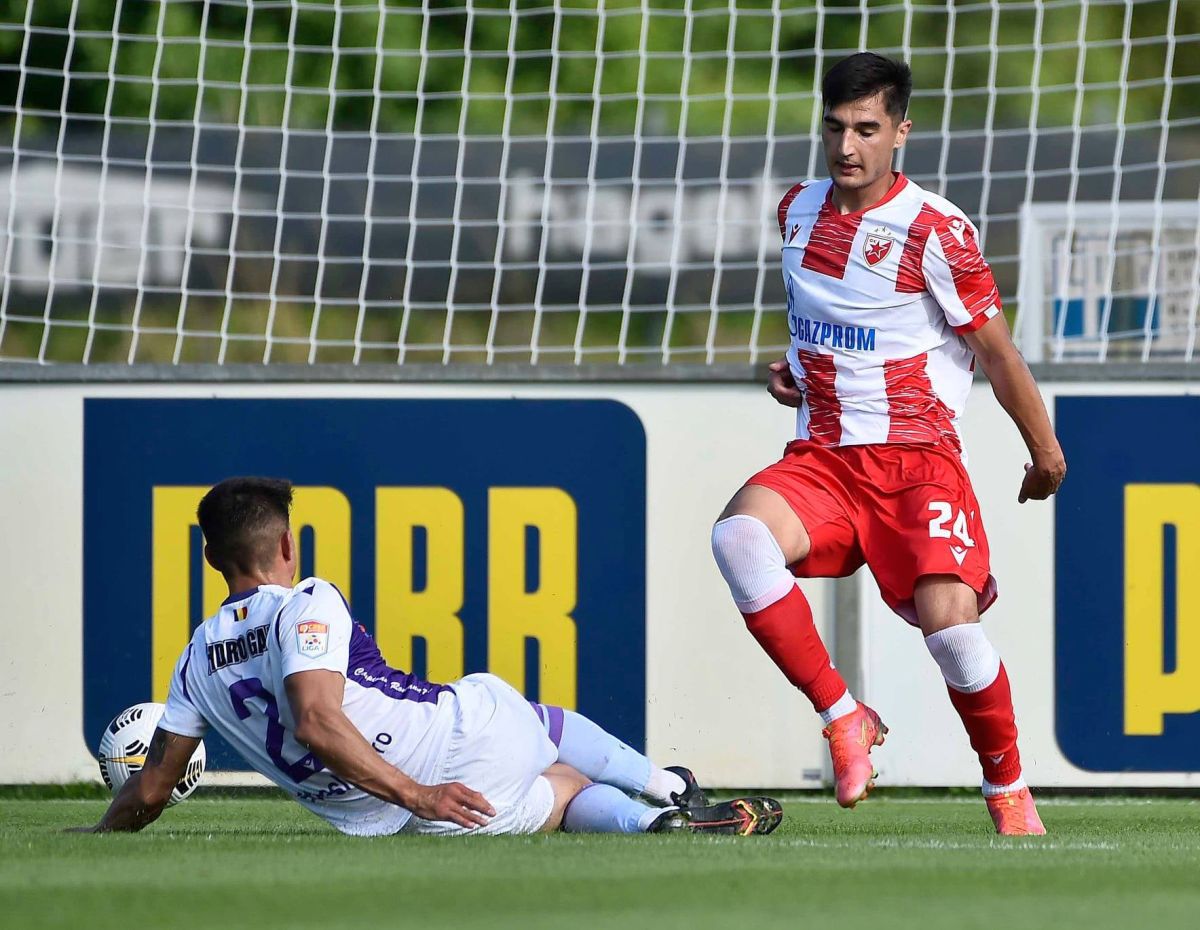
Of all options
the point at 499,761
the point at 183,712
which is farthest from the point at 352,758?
the point at 183,712

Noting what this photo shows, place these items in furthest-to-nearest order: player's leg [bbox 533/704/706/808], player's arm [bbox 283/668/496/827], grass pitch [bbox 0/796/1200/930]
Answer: player's leg [bbox 533/704/706/808] < player's arm [bbox 283/668/496/827] < grass pitch [bbox 0/796/1200/930]

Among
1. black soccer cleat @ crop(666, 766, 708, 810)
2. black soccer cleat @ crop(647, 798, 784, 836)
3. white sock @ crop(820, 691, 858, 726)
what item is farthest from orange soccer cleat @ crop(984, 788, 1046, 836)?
black soccer cleat @ crop(666, 766, 708, 810)

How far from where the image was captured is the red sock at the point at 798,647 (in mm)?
4344

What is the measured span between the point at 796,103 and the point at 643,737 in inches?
302

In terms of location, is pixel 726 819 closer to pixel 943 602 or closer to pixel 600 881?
pixel 943 602

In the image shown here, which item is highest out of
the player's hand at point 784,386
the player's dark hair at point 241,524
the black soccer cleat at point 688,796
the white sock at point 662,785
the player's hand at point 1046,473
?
the player's hand at point 784,386

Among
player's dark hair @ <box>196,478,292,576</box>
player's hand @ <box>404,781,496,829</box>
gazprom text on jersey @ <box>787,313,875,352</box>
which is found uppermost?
gazprom text on jersey @ <box>787,313,875,352</box>

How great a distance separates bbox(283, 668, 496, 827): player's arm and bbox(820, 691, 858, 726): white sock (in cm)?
82

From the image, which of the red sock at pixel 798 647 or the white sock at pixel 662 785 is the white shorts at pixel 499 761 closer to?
the white sock at pixel 662 785

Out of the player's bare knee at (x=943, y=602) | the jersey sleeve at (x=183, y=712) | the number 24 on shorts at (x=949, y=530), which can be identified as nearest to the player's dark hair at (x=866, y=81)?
the number 24 on shorts at (x=949, y=530)

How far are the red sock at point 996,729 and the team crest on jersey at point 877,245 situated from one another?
99 cm

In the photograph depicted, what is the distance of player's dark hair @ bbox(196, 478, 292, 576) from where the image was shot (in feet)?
13.8

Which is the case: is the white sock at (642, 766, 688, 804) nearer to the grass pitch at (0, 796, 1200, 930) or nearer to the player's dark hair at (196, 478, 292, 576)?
the grass pitch at (0, 796, 1200, 930)

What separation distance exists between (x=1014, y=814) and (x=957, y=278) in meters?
1.25
